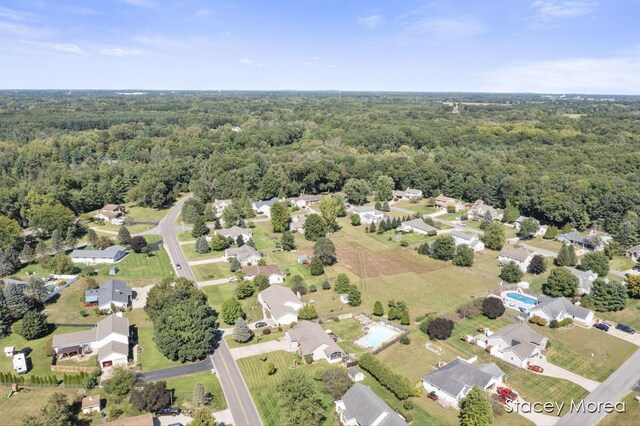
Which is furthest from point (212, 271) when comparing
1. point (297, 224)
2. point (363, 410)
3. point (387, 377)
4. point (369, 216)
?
point (369, 216)

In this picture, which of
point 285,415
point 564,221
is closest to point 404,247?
point 564,221

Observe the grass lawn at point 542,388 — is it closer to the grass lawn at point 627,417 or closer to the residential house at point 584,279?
the grass lawn at point 627,417

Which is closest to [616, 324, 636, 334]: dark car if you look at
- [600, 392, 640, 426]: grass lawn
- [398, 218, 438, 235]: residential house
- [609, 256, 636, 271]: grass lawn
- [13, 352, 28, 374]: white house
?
[600, 392, 640, 426]: grass lawn

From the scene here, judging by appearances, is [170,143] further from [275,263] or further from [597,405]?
[597,405]

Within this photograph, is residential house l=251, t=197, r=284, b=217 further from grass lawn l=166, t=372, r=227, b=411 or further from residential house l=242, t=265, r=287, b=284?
grass lawn l=166, t=372, r=227, b=411

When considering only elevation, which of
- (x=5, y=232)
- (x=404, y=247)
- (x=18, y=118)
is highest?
(x=18, y=118)

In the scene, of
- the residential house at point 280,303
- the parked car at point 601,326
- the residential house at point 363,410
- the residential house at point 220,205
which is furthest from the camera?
the residential house at point 220,205

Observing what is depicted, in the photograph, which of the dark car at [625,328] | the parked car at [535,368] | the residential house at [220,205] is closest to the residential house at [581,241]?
the dark car at [625,328]
